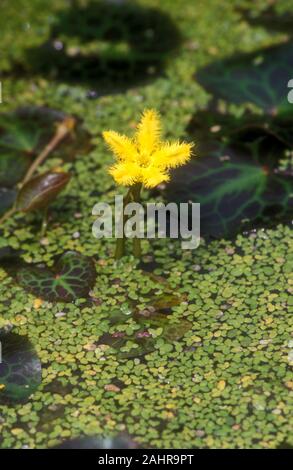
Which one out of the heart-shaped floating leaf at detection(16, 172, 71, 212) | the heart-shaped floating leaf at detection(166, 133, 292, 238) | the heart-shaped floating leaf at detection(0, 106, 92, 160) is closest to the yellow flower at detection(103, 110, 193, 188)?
the heart-shaped floating leaf at detection(16, 172, 71, 212)

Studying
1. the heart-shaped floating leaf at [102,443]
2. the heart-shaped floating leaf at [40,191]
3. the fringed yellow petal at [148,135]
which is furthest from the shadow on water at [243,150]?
the heart-shaped floating leaf at [102,443]

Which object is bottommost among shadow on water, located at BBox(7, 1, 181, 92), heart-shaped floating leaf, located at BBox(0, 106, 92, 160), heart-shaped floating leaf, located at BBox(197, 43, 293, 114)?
heart-shaped floating leaf, located at BBox(0, 106, 92, 160)

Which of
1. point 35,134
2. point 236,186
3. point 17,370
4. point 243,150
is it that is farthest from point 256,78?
point 17,370

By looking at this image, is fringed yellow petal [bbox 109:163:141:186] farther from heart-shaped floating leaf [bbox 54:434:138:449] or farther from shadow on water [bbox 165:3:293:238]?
heart-shaped floating leaf [bbox 54:434:138:449]

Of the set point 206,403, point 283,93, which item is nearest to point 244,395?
point 206,403
